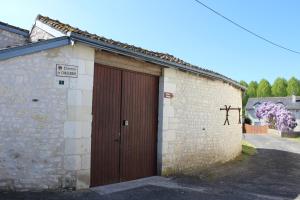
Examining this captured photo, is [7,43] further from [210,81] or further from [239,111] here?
[239,111]

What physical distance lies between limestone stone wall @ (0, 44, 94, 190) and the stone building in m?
0.02

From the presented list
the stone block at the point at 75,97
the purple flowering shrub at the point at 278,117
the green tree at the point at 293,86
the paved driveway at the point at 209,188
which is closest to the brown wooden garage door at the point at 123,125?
the paved driveway at the point at 209,188

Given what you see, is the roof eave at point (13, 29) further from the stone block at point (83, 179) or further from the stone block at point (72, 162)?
the stone block at point (83, 179)

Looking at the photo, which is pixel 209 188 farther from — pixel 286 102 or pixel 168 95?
pixel 286 102

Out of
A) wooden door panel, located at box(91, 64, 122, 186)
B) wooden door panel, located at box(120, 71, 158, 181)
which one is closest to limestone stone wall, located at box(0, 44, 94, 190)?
wooden door panel, located at box(91, 64, 122, 186)

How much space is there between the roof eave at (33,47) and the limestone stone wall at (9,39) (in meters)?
2.83

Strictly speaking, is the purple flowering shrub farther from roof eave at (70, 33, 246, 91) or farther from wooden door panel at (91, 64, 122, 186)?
wooden door panel at (91, 64, 122, 186)

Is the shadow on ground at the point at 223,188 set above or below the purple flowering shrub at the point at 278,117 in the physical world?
below

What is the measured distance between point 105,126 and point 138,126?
123 cm

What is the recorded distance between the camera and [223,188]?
880cm

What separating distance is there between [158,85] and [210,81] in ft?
9.70

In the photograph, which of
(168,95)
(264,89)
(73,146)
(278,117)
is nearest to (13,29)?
(73,146)

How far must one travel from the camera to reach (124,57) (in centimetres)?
866

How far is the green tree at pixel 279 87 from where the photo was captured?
268ft
